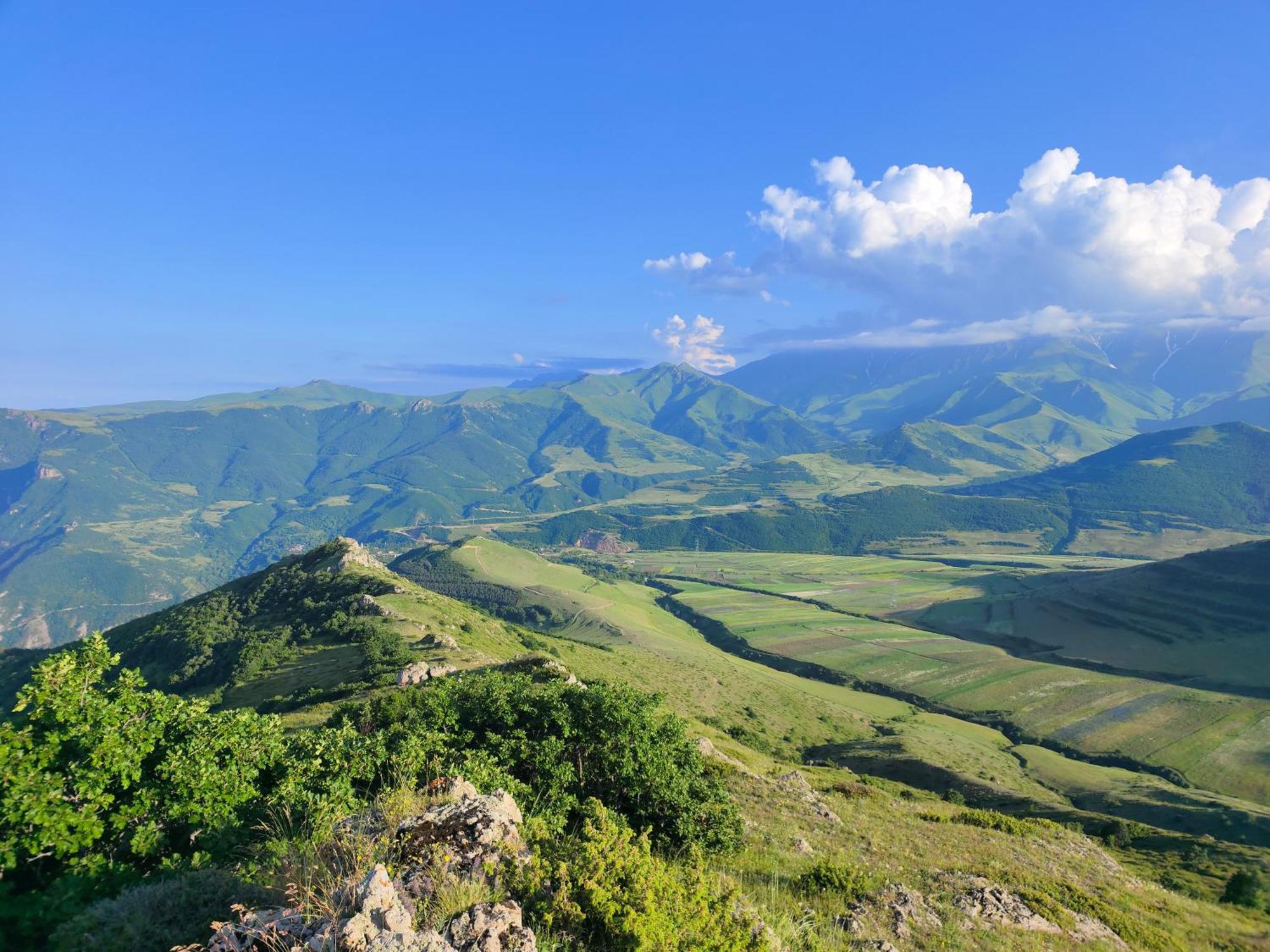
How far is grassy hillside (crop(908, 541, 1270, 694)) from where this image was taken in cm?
15388

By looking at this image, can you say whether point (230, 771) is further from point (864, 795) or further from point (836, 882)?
point (864, 795)

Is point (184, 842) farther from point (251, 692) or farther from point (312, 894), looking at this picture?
point (251, 692)

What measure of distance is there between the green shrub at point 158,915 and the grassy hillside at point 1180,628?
204 m

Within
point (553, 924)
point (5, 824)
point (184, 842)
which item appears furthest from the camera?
point (184, 842)

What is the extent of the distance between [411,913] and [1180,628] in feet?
760

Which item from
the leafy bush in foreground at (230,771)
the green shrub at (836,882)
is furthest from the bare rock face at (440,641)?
the green shrub at (836,882)

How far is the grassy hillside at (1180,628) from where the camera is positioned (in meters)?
154

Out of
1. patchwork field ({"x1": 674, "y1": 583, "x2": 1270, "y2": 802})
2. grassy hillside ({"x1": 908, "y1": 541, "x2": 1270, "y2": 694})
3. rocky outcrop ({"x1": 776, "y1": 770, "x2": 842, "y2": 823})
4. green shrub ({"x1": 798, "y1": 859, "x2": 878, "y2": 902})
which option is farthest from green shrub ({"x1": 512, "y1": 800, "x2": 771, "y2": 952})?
grassy hillside ({"x1": 908, "y1": 541, "x2": 1270, "y2": 694})

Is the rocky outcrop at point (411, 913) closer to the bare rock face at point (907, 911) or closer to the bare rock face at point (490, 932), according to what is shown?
the bare rock face at point (490, 932)

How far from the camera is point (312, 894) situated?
9.01 m

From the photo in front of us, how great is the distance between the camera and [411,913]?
9203mm

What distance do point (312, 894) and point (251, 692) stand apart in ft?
272

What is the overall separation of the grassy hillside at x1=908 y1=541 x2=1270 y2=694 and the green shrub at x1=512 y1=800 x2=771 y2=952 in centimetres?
19706

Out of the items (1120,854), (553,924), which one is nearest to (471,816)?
(553,924)
